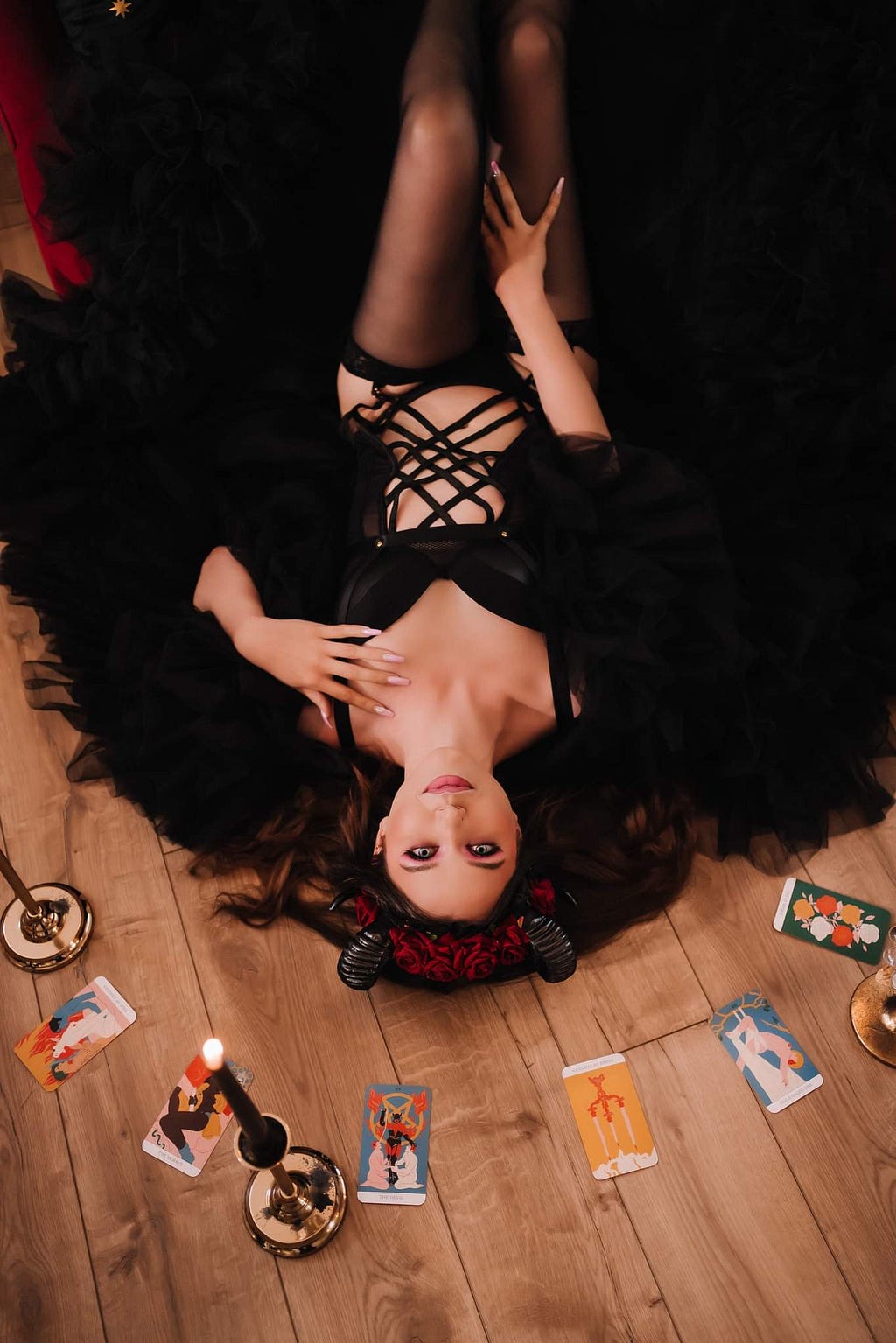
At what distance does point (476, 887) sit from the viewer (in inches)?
71.8

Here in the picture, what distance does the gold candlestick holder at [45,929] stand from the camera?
2.20 metres

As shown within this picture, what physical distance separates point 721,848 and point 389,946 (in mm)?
786

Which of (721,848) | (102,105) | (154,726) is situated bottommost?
(721,848)

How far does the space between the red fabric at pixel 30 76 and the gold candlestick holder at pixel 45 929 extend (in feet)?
4.49

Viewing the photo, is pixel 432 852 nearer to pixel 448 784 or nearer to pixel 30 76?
pixel 448 784

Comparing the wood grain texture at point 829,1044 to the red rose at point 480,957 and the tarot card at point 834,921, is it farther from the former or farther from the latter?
the red rose at point 480,957

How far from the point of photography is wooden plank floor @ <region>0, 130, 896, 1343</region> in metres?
1.94

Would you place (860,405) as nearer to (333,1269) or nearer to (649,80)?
(649,80)

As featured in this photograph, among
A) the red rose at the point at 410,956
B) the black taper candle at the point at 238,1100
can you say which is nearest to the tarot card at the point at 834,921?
the red rose at the point at 410,956

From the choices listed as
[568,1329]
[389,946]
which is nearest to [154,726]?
[389,946]

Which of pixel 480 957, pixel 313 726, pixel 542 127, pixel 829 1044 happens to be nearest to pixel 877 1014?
pixel 829 1044

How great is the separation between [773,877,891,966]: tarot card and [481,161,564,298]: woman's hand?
56.0 inches

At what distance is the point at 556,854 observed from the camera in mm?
2240

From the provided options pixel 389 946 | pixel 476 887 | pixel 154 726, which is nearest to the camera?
pixel 476 887
